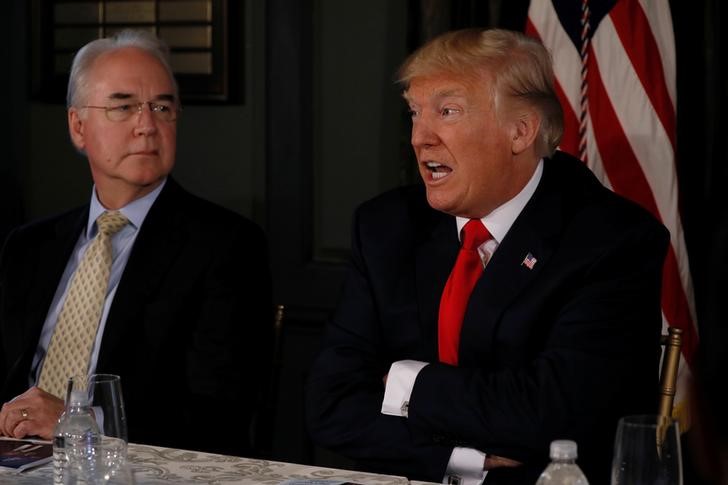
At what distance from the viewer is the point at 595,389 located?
2.52m

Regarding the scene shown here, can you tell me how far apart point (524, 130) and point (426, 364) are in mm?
618

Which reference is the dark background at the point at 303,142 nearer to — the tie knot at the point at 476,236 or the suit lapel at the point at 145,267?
the suit lapel at the point at 145,267

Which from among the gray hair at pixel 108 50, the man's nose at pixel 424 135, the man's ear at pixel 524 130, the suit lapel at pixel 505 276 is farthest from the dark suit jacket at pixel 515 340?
the gray hair at pixel 108 50

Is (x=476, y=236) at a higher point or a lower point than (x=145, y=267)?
higher

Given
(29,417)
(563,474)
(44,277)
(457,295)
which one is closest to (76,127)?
(44,277)

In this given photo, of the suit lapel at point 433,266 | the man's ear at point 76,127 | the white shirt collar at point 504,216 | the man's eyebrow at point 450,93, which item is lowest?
the suit lapel at point 433,266

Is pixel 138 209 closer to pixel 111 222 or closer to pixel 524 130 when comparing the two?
pixel 111 222

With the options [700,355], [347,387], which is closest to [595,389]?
[347,387]

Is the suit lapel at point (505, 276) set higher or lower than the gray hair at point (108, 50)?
lower

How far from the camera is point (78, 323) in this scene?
3191 millimetres

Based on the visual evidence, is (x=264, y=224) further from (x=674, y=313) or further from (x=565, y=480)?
(x=565, y=480)

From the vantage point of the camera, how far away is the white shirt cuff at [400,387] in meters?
2.56

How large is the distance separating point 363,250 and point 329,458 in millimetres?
1432

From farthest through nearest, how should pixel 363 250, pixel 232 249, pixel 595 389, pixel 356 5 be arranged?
pixel 356 5 < pixel 232 249 < pixel 363 250 < pixel 595 389
